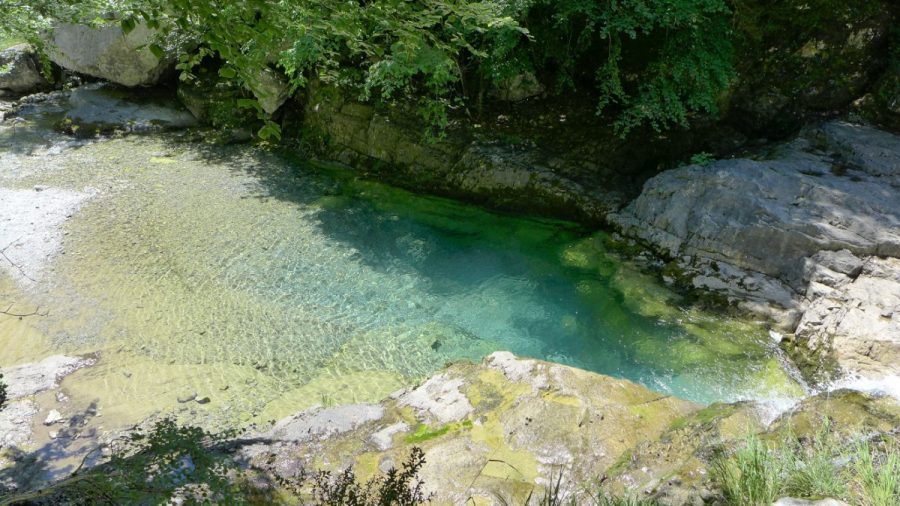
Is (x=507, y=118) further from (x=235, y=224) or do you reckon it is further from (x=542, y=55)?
(x=235, y=224)

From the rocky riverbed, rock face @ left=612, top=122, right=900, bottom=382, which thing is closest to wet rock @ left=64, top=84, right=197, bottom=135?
the rocky riverbed

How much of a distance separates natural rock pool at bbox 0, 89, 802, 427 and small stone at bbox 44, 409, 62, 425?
280mm

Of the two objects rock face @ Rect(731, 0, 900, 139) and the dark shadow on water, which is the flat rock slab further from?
rock face @ Rect(731, 0, 900, 139)

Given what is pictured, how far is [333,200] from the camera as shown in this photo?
1048cm

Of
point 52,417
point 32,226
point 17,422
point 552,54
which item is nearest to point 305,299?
point 52,417

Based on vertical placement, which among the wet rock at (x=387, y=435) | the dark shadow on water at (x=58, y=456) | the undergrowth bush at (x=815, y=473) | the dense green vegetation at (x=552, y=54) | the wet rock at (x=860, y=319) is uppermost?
the dense green vegetation at (x=552, y=54)

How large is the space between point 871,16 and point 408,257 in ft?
28.2

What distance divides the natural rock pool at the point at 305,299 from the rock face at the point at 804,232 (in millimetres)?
574

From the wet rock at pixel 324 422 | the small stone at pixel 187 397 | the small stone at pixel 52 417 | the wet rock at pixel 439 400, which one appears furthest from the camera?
the small stone at pixel 187 397

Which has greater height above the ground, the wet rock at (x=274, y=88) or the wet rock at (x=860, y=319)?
the wet rock at (x=274, y=88)

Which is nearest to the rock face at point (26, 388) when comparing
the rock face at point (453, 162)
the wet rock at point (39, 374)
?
the wet rock at point (39, 374)

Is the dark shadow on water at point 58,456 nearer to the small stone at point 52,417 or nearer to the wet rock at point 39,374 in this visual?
the small stone at point 52,417

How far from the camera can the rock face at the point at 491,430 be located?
436 centimetres

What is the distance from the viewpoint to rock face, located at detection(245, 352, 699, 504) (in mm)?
4355
